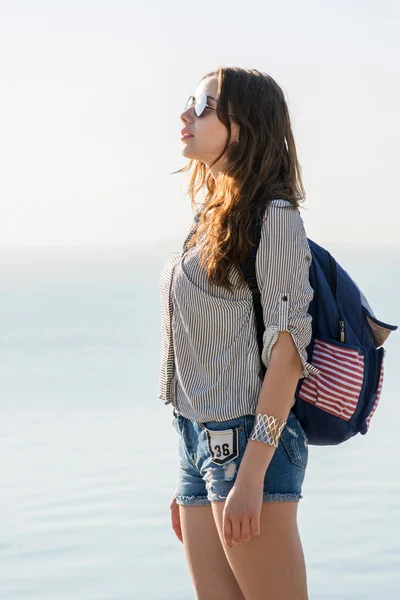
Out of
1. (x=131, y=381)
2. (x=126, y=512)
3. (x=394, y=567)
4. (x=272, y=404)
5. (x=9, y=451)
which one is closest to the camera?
(x=272, y=404)

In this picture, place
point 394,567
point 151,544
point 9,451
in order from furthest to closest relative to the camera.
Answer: point 9,451 → point 151,544 → point 394,567

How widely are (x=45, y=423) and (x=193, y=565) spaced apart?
5477mm

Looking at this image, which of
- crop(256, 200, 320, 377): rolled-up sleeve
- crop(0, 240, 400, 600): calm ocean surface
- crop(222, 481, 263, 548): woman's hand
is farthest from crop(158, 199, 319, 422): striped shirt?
crop(0, 240, 400, 600): calm ocean surface

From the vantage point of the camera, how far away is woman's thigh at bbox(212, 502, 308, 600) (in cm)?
175

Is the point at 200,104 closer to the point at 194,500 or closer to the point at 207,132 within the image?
the point at 207,132

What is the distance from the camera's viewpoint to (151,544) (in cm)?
423

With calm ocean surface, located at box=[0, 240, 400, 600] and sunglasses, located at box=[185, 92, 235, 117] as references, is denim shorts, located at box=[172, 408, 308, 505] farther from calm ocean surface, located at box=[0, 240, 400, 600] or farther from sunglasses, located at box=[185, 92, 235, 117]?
calm ocean surface, located at box=[0, 240, 400, 600]

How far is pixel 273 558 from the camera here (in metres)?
1.75

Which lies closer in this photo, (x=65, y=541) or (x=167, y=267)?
(x=167, y=267)

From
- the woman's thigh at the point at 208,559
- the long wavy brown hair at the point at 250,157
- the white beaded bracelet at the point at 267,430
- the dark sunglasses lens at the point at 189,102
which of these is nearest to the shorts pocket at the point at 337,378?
the white beaded bracelet at the point at 267,430

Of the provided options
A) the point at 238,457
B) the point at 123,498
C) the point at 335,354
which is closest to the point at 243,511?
the point at 238,457

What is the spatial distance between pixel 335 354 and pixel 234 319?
Answer: 21cm

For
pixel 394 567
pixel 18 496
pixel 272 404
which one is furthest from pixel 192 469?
pixel 18 496

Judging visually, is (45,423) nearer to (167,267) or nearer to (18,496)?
(18,496)
